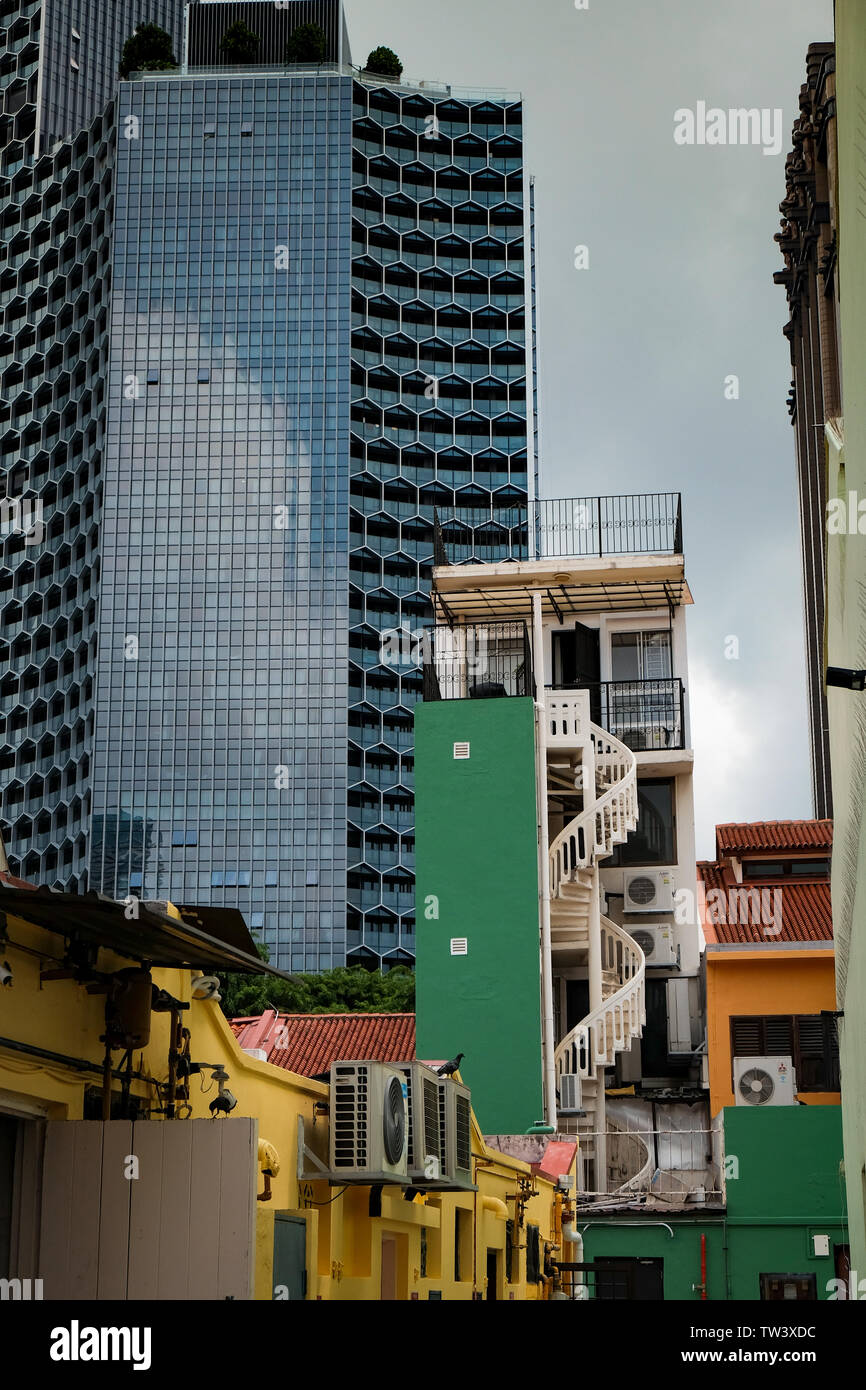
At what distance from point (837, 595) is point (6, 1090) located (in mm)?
8855

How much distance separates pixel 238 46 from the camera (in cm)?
11988

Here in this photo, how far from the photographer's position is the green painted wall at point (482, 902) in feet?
95.7

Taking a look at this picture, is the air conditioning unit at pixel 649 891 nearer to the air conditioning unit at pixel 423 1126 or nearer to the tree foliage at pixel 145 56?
the air conditioning unit at pixel 423 1126

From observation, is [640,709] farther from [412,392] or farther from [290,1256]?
[412,392]

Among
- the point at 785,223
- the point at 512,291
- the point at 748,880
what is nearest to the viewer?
the point at 748,880

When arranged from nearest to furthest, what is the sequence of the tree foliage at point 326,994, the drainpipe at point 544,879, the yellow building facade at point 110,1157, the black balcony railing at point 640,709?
the yellow building facade at point 110,1157, the drainpipe at point 544,879, the black balcony railing at point 640,709, the tree foliage at point 326,994

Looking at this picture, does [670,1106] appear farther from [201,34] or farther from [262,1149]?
[201,34]

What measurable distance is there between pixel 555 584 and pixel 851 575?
73.3 ft

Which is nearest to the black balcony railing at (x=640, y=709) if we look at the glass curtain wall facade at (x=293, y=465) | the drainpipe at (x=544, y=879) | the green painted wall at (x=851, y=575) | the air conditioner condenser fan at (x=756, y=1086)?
the drainpipe at (x=544, y=879)

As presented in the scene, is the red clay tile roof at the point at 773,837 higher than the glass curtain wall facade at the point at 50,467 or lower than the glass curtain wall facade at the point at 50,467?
lower

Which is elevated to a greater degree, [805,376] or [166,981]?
[805,376]

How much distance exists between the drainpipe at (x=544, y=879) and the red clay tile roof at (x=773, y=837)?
4.68m

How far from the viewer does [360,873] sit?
348 ft
